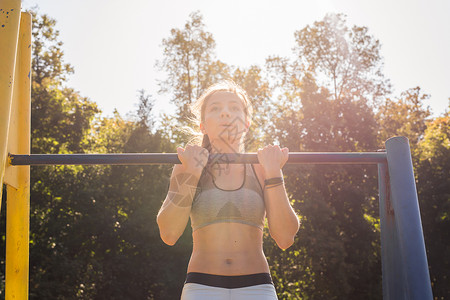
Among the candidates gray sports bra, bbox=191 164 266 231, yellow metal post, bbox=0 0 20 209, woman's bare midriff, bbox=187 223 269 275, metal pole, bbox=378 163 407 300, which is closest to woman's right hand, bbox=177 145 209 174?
gray sports bra, bbox=191 164 266 231

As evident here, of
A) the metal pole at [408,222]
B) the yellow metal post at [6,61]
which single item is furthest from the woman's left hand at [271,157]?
the yellow metal post at [6,61]

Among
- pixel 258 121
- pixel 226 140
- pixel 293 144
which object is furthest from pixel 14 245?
pixel 258 121

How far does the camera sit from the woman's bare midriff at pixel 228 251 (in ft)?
6.21

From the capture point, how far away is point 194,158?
199 cm

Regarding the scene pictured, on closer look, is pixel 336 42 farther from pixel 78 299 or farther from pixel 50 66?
pixel 78 299

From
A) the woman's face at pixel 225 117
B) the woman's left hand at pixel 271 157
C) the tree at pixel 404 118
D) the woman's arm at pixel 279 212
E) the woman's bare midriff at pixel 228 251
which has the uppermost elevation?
the tree at pixel 404 118

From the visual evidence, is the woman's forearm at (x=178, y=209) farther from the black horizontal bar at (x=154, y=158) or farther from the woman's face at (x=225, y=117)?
the woman's face at (x=225, y=117)

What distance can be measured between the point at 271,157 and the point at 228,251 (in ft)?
1.44

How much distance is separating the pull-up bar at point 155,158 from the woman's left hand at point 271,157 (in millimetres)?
29

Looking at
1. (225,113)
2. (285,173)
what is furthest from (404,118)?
(225,113)

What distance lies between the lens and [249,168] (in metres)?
2.20

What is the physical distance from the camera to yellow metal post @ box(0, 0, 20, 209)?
182 centimetres

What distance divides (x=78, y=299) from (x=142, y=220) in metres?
2.61

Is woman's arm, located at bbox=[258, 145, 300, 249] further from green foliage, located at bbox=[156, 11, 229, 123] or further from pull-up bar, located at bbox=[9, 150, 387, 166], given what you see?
green foliage, located at bbox=[156, 11, 229, 123]
